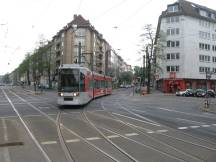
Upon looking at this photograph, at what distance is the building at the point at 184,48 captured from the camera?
2948 inches

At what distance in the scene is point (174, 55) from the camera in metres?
75.9

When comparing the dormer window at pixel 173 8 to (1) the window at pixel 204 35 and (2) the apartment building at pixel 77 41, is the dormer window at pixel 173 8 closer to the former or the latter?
(1) the window at pixel 204 35

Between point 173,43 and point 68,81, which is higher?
point 173,43

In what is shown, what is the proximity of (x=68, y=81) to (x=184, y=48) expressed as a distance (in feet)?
179

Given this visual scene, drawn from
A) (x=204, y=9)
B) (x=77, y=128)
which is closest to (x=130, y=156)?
Result: (x=77, y=128)

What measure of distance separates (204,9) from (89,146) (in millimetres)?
77374

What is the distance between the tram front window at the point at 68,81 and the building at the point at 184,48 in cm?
5099

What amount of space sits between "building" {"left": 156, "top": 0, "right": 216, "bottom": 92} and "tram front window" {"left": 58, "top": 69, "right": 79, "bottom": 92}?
51.0 meters

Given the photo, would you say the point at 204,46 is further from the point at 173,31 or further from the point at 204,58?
the point at 173,31

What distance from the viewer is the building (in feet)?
246

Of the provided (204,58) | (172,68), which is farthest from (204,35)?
(172,68)

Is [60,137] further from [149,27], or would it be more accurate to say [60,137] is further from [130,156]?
[149,27]

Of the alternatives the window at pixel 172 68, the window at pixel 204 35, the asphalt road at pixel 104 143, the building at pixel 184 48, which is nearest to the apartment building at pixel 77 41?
the building at pixel 184 48

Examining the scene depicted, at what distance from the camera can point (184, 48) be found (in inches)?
2943
